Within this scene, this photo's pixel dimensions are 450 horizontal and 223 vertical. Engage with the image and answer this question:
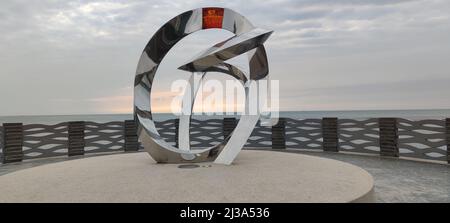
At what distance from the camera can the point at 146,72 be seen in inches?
335

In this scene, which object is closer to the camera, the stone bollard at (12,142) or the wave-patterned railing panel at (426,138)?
the wave-patterned railing panel at (426,138)

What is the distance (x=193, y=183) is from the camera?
237 inches

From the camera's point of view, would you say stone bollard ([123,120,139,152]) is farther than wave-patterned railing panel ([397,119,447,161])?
Yes

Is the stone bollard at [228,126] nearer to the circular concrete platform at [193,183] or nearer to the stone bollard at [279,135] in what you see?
the stone bollard at [279,135]

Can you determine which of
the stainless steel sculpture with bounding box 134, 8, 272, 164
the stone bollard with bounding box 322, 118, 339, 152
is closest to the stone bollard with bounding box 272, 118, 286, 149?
the stone bollard with bounding box 322, 118, 339, 152

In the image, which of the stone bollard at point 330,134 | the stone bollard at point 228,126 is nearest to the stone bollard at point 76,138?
the stone bollard at point 228,126

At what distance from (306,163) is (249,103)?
2045mm

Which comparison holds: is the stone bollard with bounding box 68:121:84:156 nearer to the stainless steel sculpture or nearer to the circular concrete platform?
the circular concrete platform

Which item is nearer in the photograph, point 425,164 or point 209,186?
point 209,186

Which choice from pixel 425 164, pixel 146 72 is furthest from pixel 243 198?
pixel 425 164

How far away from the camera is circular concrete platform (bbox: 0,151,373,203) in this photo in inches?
201

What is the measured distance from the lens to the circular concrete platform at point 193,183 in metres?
5.11

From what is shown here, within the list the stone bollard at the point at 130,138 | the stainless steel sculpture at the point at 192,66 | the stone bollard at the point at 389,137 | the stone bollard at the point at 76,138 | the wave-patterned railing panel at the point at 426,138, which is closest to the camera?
the stainless steel sculpture at the point at 192,66

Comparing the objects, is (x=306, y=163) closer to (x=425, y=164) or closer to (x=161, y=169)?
(x=161, y=169)
